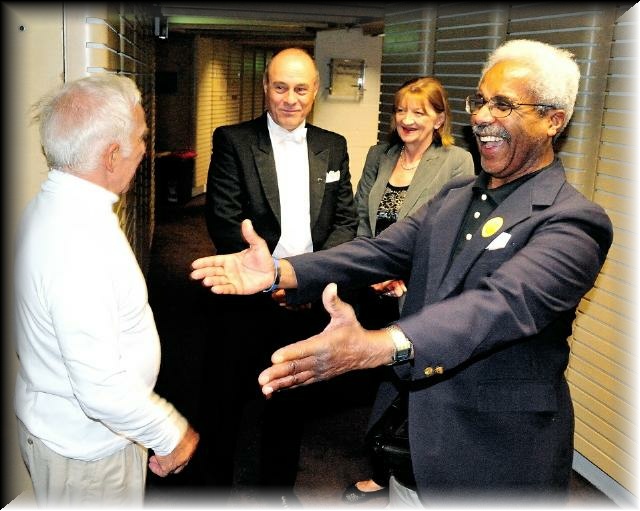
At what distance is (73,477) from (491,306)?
1217 millimetres

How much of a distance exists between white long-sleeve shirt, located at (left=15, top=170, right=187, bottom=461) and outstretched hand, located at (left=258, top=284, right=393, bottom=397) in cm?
53

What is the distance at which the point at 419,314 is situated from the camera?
4.94ft

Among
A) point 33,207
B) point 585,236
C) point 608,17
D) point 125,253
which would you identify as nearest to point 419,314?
point 585,236

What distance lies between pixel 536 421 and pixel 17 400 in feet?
4.70

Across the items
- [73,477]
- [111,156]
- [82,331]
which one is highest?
[111,156]

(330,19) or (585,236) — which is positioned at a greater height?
(330,19)

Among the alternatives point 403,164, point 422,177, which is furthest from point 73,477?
point 403,164

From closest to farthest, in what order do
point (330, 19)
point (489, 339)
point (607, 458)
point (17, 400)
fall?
1. point (489, 339)
2. point (17, 400)
3. point (607, 458)
4. point (330, 19)

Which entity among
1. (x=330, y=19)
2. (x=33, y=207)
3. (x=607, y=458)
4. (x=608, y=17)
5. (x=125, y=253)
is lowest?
(x=607, y=458)

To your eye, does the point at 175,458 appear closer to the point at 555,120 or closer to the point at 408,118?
the point at 555,120

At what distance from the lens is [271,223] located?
9.70 ft

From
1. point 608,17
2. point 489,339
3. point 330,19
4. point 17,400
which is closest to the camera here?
point 489,339

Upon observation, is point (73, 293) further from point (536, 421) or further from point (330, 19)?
point (330, 19)

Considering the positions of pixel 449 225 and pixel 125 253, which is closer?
pixel 125 253
